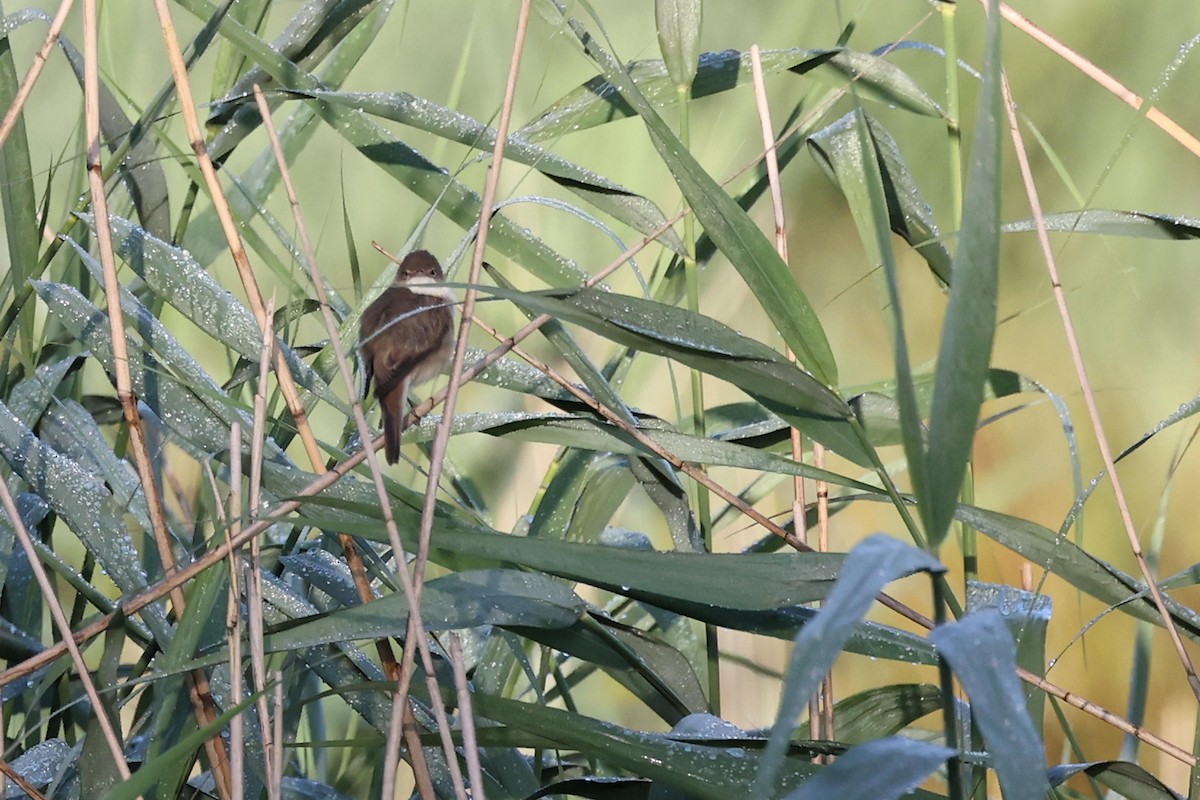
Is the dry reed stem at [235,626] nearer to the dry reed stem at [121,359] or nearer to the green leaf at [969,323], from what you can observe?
the dry reed stem at [121,359]

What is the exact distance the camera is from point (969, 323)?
51cm

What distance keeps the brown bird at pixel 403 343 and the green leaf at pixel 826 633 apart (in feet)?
3.09

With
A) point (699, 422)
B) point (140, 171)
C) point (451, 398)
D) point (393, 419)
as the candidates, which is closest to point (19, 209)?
point (140, 171)

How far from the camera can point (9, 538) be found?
111cm

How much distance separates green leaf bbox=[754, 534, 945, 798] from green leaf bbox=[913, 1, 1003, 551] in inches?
2.9

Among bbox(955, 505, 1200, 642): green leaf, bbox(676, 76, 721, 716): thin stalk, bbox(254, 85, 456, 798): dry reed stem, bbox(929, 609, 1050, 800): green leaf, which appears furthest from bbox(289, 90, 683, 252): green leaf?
bbox(929, 609, 1050, 800): green leaf

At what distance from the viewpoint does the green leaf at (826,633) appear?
42cm

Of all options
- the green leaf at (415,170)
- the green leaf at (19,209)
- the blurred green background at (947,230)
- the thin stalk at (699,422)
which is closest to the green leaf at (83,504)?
the green leaf at (19,209)

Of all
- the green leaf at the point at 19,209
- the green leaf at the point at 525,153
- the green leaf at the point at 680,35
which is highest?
the green leaf at the point at 680,35

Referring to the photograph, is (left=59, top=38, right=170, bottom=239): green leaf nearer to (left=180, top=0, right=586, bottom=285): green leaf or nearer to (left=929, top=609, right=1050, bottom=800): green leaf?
(left=180, top=0, right=586, bottom=285): green leaf

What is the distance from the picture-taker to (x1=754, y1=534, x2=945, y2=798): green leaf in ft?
1.37

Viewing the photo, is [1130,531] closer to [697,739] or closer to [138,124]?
[697,739]

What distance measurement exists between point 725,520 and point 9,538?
832 millimetres

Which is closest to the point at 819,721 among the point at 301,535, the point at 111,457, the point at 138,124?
the point at 301,535
